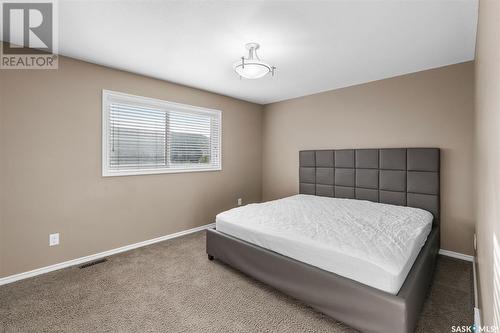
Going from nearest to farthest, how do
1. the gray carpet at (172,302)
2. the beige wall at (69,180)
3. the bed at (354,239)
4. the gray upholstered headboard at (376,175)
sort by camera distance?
1. the bed at (354,239)
2. the gray carpet at (172,302)
3. the beige wall at (69,180)
4. the gray upholstered headboard at (376,175)

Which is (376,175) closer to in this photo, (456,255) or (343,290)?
(456,255)

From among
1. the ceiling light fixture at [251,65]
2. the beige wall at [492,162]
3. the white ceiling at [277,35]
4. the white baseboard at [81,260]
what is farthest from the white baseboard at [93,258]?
the ceiling light fixture at [251,65]

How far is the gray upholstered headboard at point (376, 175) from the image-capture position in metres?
3.04

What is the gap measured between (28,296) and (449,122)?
485 centimetres

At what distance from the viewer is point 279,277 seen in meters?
2.12

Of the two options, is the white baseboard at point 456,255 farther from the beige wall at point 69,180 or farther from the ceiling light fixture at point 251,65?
the beige wall at point 69,180

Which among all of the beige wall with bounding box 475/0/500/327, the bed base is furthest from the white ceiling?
the bed base

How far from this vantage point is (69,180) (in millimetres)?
2771

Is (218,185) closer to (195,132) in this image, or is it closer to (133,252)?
(195,132)

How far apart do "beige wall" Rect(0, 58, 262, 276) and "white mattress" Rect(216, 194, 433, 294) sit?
128cm

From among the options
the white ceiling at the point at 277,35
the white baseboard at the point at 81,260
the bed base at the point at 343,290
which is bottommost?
the white baseboard at the point at 81,260

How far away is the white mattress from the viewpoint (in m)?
1.69

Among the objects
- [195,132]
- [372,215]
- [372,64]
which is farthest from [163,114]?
[372,215]

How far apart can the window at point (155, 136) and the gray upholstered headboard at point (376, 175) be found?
174 cm
